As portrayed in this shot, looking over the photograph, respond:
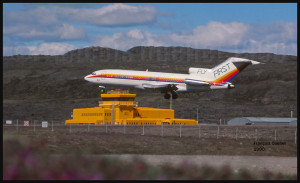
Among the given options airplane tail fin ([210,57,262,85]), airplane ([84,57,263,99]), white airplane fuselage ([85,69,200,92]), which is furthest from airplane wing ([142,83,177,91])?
airplane tail fin ([210,57,262,85])

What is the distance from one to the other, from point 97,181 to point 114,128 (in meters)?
67.4

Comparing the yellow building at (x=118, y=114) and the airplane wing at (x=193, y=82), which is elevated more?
the airplane wing at (x=193, y=82)

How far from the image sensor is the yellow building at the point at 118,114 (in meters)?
95.0

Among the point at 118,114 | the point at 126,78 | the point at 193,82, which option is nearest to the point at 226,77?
the point at 193,82

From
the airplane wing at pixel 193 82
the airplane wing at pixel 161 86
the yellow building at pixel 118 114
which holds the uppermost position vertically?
the airplane wing at pixel 193 82

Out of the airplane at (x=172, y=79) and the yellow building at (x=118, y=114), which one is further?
the yellow building at (x=118, y=114)

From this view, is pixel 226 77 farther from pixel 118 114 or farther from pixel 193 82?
pixel 118 114

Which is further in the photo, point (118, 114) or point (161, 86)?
point (118, 114)

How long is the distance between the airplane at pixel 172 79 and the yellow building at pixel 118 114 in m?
6.71

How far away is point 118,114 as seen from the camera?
315ft

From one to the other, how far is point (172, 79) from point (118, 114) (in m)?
12.2

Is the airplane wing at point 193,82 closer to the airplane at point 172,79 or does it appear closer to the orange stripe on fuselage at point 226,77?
the airplane at point 172,79

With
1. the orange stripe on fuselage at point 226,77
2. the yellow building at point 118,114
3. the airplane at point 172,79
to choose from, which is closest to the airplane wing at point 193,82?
the airplane at point 172,79

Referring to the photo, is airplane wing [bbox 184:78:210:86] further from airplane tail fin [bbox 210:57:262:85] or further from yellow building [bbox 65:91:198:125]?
yellow building [bbox 65:91:198:125]
